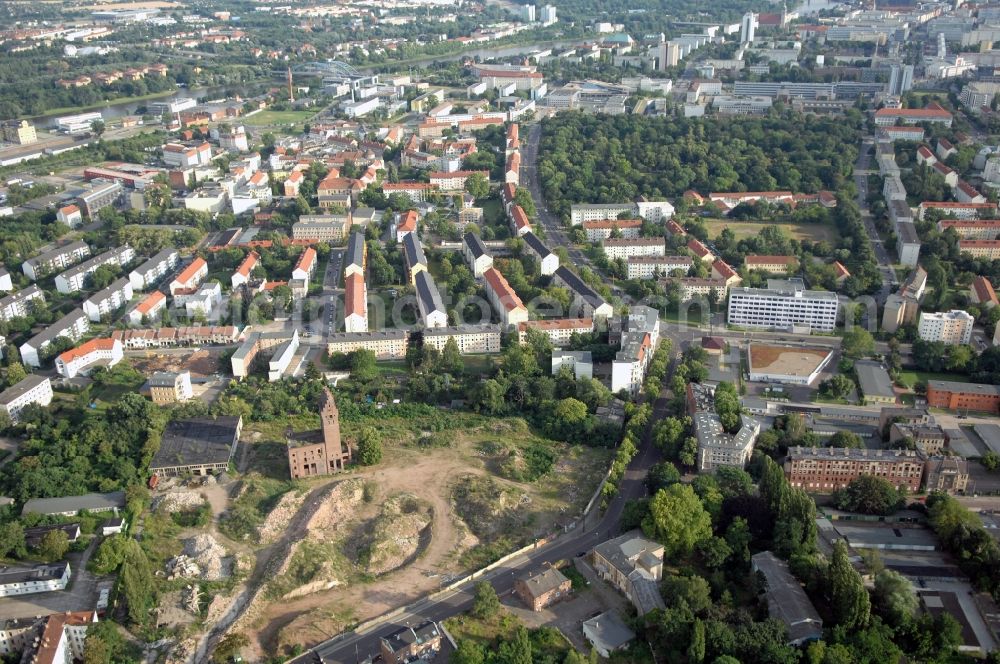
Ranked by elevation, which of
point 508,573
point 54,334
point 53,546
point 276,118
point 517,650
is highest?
point 276,118

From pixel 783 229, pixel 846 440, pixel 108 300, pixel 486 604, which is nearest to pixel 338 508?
pixel 486 604

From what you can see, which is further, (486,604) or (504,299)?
(504,299)

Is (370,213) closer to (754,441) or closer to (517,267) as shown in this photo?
(517,267)

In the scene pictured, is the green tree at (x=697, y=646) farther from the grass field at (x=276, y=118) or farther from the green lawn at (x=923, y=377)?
the grass field at (x=276, y=118)

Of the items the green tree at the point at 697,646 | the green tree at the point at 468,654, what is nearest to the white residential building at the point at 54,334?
the green tree at the point at 468,654

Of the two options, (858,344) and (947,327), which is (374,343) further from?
(947,327)

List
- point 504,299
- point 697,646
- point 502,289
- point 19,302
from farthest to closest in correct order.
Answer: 1. point 19,302
2. point 502,289
3. point 504,299
4. point 697,646

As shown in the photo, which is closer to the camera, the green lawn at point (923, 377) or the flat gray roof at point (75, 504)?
the flat gray roof at point (75, 504)

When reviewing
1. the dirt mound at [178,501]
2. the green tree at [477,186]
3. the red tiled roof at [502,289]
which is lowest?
the dirt mound at [178,501]
